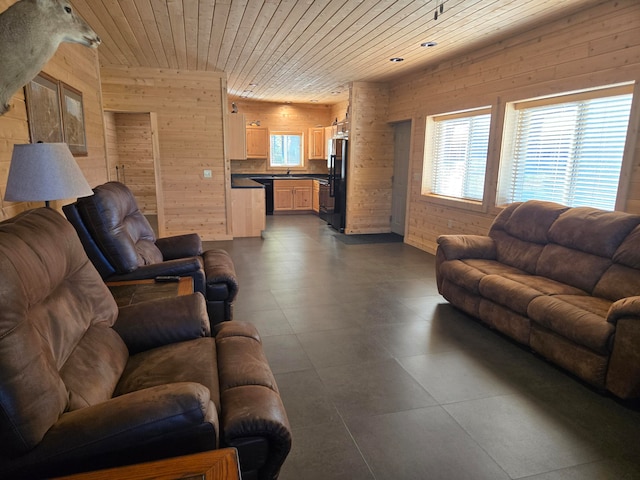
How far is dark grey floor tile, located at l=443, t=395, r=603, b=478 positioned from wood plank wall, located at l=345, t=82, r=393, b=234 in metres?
5.38

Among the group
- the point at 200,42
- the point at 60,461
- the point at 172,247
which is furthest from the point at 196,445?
the point at 200,42

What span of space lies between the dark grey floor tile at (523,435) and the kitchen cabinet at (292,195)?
815 cm

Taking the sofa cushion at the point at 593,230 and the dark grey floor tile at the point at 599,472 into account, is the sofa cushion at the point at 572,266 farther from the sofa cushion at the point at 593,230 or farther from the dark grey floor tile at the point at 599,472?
the dark grey floor tile at the point at 599,472

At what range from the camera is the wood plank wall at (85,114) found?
229 cm

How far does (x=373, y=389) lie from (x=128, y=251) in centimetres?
192

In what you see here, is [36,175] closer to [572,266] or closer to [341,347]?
[341,347]

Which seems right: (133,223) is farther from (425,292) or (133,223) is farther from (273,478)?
(425,292)

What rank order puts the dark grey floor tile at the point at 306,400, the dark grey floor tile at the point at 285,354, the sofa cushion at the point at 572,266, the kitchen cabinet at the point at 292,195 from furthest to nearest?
the kitchen cabinet at the point at 292,195 → the sofa cushion at the point at 572,266 → the dark grey floor tile at the point at 285,354 → the dark grey floor tile at the point at 306,400

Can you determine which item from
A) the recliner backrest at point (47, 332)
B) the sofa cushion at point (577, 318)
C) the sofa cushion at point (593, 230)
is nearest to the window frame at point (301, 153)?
the sofa cushion at point (593, 230)

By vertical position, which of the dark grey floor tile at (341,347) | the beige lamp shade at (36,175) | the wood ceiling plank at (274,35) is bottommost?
the dark grey floor tile at (341,347)

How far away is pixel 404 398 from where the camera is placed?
7.93 feet

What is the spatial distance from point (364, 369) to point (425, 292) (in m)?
1.84

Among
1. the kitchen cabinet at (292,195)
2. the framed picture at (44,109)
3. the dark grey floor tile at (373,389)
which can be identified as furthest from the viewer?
the kitchen cabinet at (292,195)

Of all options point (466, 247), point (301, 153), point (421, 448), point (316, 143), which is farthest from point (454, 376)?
point (301, 153)
